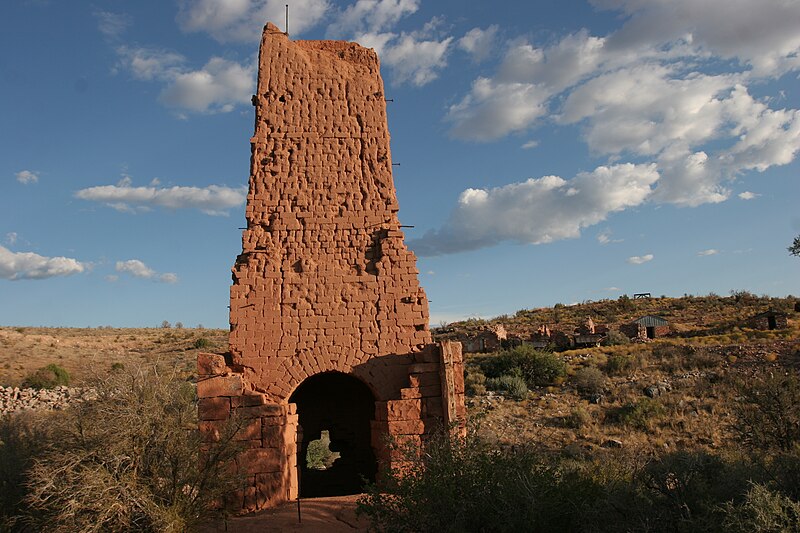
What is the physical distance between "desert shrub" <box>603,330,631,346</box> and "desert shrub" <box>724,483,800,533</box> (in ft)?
78.5

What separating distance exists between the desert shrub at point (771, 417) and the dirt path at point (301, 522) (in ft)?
30.6

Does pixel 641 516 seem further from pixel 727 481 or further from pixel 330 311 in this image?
pixel 330 311

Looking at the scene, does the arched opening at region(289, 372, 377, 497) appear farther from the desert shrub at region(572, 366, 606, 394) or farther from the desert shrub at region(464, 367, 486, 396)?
the desert shrub at region(572, 366, 606, 394)

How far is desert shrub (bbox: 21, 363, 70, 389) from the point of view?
25469mm

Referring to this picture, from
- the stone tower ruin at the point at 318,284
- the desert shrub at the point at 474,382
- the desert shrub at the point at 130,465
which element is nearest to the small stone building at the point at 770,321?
the desert shrub at the point at 474,382

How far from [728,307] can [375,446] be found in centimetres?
3650

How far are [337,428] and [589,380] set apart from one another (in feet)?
35.0

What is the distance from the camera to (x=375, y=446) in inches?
368

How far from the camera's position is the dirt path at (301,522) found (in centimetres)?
758

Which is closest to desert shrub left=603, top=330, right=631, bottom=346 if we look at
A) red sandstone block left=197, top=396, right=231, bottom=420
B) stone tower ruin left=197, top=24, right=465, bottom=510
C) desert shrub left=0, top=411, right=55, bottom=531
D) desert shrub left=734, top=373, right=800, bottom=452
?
desert shrub left=734, top=373, right=800, bottom=452

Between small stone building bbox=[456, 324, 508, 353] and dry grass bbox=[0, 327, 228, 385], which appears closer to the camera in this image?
dry grass bbox=[0, 327, 228, 385]

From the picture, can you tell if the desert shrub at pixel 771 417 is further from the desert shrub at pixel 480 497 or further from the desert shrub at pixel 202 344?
the desert shrub at pixel 202 344

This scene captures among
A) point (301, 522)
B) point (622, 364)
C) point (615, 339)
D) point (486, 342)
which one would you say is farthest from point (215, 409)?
point (615, 339)

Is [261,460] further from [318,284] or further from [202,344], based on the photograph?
[202,344]
